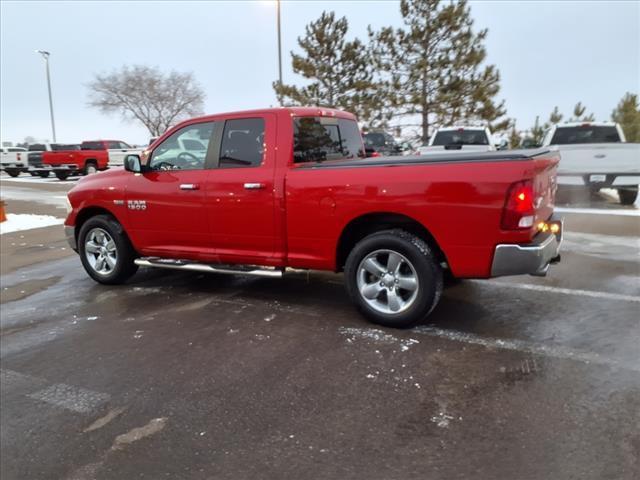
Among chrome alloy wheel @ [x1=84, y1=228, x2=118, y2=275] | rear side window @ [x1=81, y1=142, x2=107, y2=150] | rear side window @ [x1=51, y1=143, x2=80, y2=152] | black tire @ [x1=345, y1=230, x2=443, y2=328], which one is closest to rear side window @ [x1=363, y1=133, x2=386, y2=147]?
rear side window @ [x1=81, y1=142, x2=107, y2=150]

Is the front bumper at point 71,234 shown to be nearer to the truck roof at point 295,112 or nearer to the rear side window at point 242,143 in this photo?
the truck roof at point 295,112

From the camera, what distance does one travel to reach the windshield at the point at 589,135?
1314 cm

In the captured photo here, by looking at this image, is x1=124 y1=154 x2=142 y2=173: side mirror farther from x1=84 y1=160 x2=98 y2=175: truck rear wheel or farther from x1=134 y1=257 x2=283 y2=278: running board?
x1=84 y1=160 x2=98 y2=175: truck rear wheel

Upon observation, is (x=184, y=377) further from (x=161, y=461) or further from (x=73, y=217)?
(x=73, y=217)

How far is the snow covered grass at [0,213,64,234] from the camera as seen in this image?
1123 centimetres

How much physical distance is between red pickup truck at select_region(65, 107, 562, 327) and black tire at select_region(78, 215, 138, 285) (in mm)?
15

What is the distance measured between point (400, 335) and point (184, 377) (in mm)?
1748

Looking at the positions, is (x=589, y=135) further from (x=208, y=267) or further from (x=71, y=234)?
(x=71, y=234)

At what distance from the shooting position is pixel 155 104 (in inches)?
2061

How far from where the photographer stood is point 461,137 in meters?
14.6

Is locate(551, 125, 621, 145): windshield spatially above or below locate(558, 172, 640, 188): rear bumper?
above

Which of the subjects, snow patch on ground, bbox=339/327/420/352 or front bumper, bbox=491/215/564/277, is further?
snow patch on ground, bbox=339/327/420/352

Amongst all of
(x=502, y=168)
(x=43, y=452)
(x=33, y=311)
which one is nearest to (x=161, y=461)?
(x=43, y=452)

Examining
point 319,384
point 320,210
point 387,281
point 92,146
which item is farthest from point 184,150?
point 92,146
